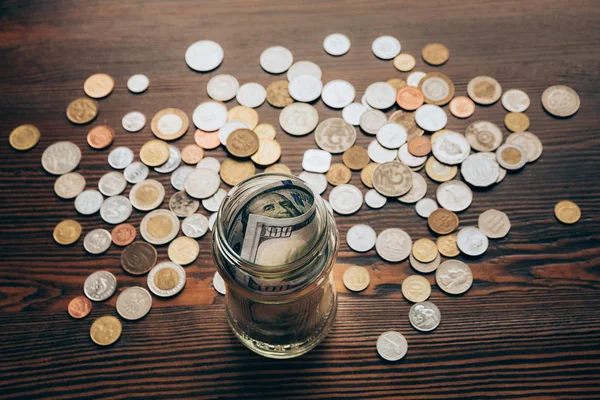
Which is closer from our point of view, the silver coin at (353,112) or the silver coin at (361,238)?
the silver coin at (361,238)

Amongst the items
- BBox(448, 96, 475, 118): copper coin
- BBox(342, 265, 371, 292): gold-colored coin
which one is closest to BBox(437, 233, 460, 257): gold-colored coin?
BBox(342, 265, 371, 292): gold-colored coin

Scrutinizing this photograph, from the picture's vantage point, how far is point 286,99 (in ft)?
3.10

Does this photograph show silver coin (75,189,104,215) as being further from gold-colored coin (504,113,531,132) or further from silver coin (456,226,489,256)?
gold-colored coin (504,113,531,132)

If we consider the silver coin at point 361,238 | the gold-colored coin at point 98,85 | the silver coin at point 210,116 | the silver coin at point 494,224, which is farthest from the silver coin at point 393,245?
the gold-colored coin at point 98,85

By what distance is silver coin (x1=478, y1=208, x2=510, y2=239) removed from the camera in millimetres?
825

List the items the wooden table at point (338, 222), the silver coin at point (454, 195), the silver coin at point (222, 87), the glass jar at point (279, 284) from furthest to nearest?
the silver coin at point (222, 87), the silver coin at point (454, 195), the wooden table at point (338, 222), the glass jar at point (279, 284)

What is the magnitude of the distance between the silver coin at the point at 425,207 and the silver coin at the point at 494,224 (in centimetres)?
7

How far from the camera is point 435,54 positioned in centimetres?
98

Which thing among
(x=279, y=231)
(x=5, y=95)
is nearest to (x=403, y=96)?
(x=279, y=231)

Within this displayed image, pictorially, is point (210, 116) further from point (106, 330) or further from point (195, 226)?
point (106, 330)

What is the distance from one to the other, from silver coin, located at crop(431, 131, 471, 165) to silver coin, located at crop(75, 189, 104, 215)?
0.52 m

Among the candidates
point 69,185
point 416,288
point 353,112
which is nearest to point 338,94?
point 353,112

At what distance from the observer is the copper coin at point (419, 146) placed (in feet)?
2.92

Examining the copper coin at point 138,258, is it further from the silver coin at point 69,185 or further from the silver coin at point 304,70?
the silver coin at point 304,70
